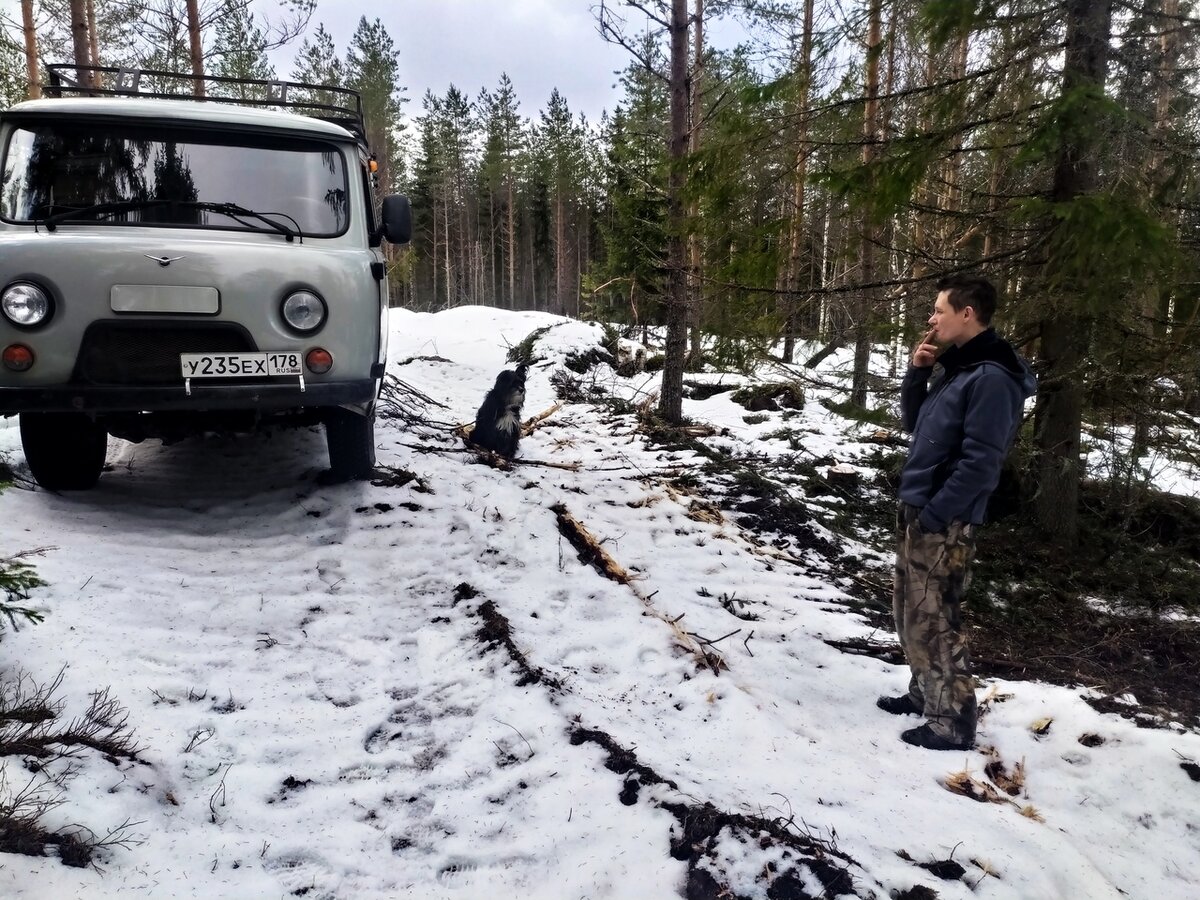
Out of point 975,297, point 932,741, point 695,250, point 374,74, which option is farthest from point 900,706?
point 374,74

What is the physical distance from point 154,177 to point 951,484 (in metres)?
5.17

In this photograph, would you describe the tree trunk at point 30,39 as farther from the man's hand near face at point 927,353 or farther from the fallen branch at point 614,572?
the man's hand near face at point 927,353

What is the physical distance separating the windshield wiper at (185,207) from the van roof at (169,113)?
558 mm

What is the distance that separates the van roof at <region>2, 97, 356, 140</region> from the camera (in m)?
4.38

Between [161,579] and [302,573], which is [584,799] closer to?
[302,573]

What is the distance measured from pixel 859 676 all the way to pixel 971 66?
15.8ft

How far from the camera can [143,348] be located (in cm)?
411

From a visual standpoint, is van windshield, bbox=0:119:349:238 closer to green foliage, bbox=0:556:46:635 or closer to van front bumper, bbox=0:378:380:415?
van front bumper, bbox=0:378:380:415

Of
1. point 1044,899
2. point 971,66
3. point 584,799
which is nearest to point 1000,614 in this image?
point 1044,899

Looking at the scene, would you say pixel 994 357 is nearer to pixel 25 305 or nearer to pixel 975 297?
pixel 975 297

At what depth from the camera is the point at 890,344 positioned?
6.06 m

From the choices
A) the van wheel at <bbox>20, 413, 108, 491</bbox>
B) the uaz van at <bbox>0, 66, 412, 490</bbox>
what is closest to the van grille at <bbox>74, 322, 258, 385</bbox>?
the uaz van at <bbox>0, 66, 412, 490</bbox>

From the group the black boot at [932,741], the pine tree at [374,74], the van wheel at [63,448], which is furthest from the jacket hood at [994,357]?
the pine tree at [374,74]

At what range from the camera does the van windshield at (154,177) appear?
4324 millimetres
